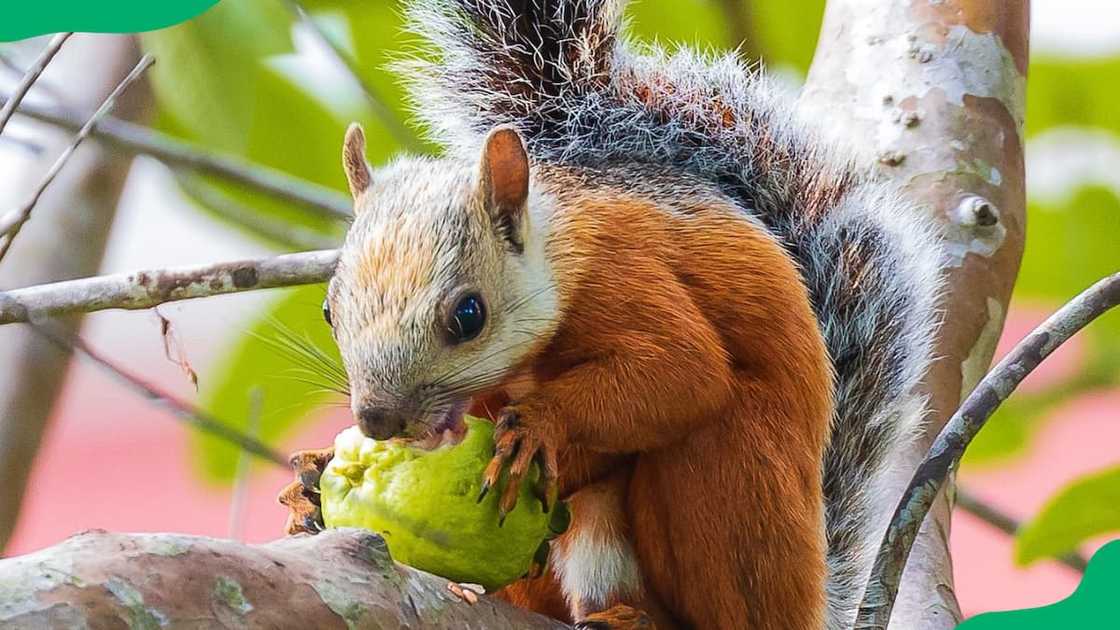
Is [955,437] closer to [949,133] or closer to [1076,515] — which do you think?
[1076,515]

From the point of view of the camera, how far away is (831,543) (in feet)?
5.59

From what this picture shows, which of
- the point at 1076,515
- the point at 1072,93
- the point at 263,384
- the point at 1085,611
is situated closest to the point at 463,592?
the point at 1085,611

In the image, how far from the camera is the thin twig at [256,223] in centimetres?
220

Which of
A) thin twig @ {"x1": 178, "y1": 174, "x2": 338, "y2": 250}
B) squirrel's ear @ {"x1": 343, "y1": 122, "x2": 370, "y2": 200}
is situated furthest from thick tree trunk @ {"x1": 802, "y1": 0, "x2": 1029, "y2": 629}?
thin twig @ {"x1": 178, "y1": 174, "x2": 338, "y2": 250}

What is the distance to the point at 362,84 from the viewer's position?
2.00 meters

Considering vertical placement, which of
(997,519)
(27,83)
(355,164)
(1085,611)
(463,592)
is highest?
(27,83)

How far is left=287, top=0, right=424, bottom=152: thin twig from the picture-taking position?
195 cm

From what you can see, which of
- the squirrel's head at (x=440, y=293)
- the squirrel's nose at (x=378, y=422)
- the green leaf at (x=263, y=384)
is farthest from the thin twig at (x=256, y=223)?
the squirrel's nose at (x=378, y=422)

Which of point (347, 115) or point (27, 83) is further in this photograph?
point (347, 115)

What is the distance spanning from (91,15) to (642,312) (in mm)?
713

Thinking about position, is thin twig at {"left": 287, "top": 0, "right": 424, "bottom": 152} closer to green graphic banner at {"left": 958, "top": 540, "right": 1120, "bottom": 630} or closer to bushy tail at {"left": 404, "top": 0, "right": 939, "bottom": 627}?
bushy tail at {"left": 404, "top": 0, "right": 939, "bottom": 627}

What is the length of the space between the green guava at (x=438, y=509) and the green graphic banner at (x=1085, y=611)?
0.52m

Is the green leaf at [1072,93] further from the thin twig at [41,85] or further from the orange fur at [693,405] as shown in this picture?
the thin twig at [41,85]

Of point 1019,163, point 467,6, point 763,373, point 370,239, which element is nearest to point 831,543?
point 763,373
